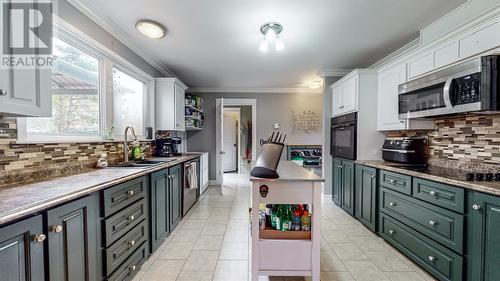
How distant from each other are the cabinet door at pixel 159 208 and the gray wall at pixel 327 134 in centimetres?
286

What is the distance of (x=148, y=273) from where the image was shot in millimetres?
1917

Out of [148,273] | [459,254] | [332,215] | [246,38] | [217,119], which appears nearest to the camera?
[459,254]

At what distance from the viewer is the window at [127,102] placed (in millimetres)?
2674

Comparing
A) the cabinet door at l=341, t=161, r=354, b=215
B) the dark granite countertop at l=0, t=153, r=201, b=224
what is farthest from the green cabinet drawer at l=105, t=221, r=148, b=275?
the cabinet door at l=341, t=161, r=354, b=215

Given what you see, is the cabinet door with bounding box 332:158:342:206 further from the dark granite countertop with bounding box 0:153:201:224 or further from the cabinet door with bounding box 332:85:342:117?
the dark granite countertop with bounding box 0:153:201:224

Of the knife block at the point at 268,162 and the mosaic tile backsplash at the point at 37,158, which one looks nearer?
the mosaic tile backsplash at the point at 37,158

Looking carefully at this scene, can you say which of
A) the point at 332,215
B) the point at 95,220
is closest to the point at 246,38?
the point at 95,220

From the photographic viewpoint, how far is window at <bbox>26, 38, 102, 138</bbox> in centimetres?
181

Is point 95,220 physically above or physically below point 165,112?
below

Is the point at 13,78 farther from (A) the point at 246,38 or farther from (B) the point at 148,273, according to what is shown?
(A) the point at 246,38

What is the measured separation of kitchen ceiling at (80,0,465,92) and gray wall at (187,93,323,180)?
1.50m

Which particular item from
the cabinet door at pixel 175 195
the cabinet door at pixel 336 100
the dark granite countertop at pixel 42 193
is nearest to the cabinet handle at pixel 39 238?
the dark granite countertop at pixel 42 193

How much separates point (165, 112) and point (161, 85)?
461 mm

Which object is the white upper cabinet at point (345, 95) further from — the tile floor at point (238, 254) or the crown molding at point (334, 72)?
the tile floor at point (238, 254)
